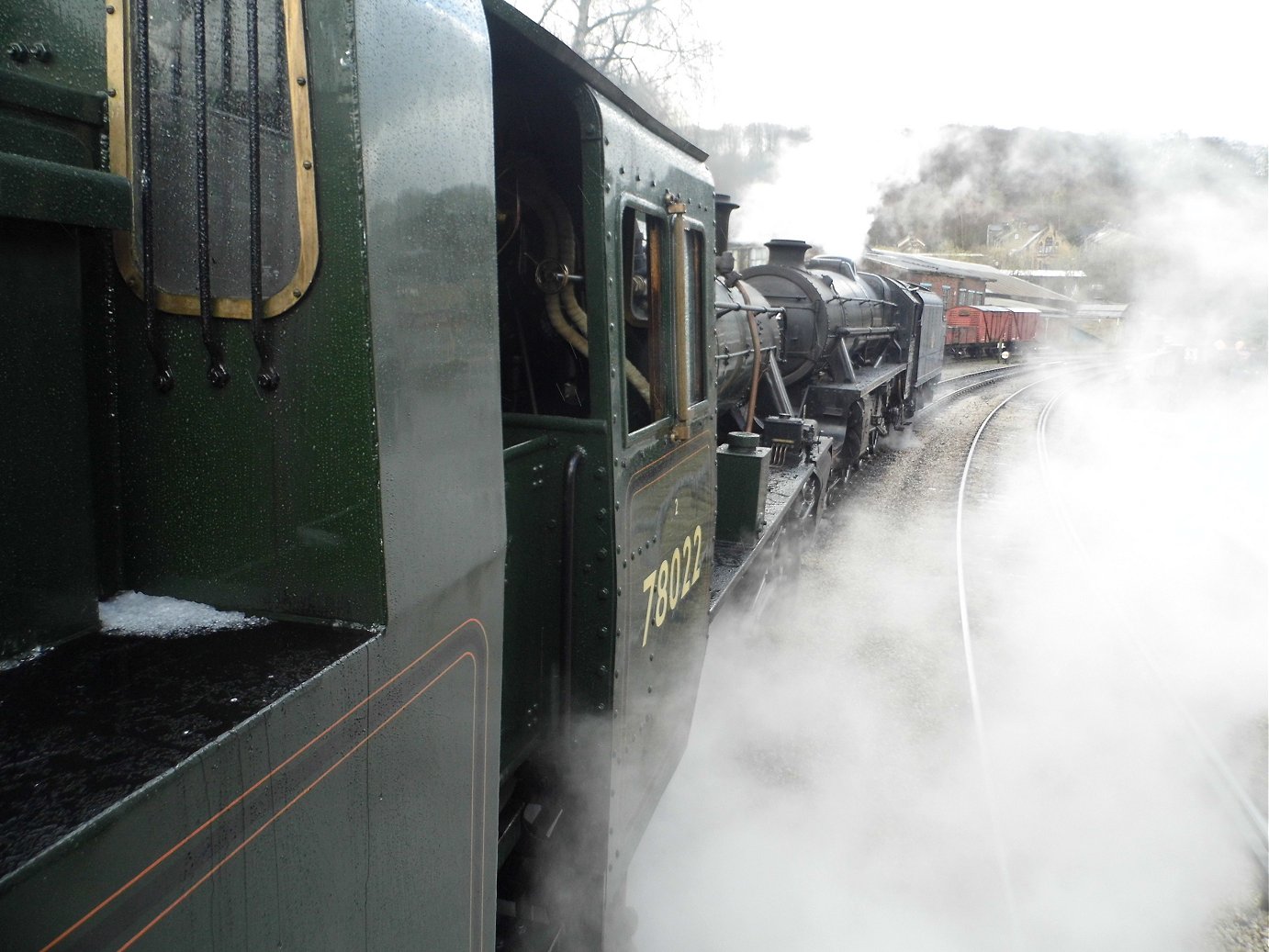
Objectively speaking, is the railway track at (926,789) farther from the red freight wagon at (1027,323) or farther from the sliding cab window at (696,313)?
the red freight wagon at (1027,323)

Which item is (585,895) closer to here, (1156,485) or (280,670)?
(280,670)

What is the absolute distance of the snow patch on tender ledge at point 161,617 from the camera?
1.35 meters

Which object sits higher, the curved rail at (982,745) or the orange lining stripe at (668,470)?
the orange lining stripe at (668,470)

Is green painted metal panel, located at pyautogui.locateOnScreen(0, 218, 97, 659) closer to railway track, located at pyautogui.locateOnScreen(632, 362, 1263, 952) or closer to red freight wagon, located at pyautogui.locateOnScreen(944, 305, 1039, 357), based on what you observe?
railway track, located at pyautogui.locateOnScreen(632, 362, 1263, 952)

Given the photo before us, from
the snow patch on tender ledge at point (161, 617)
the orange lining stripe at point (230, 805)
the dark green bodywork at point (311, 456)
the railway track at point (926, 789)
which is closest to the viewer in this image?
the orange lining stripe at point (230, 805)

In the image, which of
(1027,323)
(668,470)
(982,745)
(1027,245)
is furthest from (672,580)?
(1027,245)

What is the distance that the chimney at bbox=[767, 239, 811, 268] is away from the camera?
9.73 m

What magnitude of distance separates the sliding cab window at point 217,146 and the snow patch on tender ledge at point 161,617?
50 cm

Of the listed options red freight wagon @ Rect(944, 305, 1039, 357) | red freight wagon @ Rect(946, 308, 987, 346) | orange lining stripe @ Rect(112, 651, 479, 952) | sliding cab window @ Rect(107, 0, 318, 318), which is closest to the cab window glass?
orange lining stripe @ Rect(112, 651, 479, 952)

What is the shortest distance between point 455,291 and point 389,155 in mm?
270

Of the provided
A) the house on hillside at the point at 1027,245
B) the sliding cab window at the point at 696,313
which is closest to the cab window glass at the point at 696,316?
the sliding cab window at the point at 696,313

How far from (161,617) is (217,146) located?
77 centimetres

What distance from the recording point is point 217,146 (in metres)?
1.30

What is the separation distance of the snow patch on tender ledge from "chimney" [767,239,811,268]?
904 centimetres
